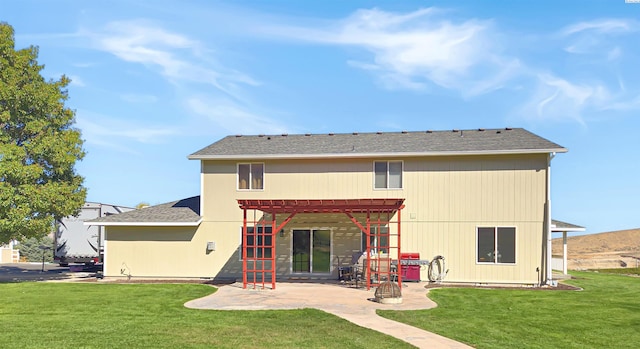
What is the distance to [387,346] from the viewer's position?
942cm

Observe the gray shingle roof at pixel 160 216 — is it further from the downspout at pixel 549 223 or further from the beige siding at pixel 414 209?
the downspout at pixel 549 223

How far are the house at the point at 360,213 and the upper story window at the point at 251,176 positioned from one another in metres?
0.04

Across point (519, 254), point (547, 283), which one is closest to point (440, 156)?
point (519, 254)

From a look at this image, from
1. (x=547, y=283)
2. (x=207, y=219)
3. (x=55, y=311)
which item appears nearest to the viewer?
(x=55, y=311)

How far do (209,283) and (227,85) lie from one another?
708 cm

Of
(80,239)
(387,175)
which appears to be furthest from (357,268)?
(80,239)

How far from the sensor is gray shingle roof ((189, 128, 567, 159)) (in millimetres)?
20422

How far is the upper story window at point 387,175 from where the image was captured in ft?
69.2

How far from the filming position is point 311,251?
70.6ft

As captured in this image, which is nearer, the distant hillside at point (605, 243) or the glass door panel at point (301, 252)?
the glass door panel at point (301, 252)

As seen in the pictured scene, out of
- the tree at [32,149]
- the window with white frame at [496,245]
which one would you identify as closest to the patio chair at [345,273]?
the window with white frame at [496,245]

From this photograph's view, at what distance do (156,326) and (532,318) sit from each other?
804cm

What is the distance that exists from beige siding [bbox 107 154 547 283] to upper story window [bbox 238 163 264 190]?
20 centimetres

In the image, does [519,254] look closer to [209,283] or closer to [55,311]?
[209,283]
